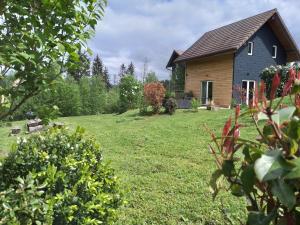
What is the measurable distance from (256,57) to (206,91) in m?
4.11

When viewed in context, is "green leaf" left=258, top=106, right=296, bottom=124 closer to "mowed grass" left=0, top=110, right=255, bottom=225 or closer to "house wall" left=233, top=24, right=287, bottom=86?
"mowed grass" left=0, top=110, right=255, bottom=225

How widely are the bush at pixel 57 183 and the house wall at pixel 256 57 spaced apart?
2058 cm

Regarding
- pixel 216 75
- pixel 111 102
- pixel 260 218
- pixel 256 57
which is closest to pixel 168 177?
pixel 260 218

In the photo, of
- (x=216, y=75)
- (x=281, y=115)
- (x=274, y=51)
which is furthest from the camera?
(x=216, y=75)

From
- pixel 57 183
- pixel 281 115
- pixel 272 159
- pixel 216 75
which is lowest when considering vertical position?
pixel 57 183

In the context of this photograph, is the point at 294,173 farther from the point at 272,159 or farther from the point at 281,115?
the point at 281,115

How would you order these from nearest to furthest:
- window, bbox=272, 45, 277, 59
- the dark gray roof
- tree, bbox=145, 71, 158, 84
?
the dark gray roof < window, bbox=272, 45, 277, 59 < tree, bbox=145, 71, 158, 84

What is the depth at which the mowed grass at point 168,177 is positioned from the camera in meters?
4.51

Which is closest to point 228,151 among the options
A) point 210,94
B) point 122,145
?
point 122,145

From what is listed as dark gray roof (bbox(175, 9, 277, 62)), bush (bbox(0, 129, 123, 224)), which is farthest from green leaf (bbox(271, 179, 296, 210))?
dark gray roof (bbox(175, 9, 277, 62))

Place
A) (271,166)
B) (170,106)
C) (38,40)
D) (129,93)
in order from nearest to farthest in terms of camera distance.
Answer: (271,166) → (38,40) → (170,106) → (129,93)

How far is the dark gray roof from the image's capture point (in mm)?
22688

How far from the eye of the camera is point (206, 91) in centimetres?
2567

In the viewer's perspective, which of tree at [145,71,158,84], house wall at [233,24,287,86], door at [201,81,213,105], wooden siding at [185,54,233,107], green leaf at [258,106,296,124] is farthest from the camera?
tree at [145,71,158,84]
